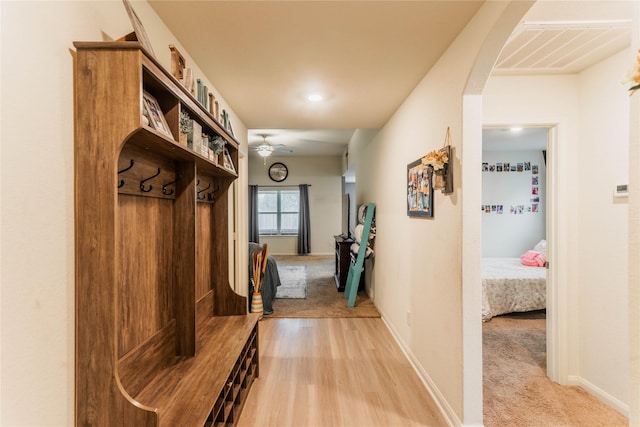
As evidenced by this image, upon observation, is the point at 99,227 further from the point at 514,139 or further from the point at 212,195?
the point at 514,139

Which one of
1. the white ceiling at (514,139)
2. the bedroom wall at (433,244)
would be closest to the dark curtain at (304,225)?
the white ceiling at (514,139)

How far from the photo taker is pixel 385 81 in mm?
2406

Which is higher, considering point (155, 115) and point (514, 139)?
point (514, 139)

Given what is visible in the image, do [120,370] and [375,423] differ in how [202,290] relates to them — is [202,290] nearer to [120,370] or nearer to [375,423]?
[120,370]

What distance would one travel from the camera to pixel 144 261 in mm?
1387

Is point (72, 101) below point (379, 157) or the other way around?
below

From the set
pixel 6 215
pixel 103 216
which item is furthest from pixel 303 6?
pixel 6 215

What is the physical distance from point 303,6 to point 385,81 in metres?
1.11

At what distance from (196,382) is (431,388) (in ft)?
5.46

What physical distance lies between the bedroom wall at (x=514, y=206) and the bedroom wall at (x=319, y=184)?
3.88 meters

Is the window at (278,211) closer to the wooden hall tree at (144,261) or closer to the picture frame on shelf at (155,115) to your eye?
the wooden hall tree at (144,261)

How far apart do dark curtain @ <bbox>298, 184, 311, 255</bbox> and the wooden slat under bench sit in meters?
6.28

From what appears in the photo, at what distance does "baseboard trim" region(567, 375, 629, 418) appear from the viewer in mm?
1939

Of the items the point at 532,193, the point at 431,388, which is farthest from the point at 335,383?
the point at 532,193
